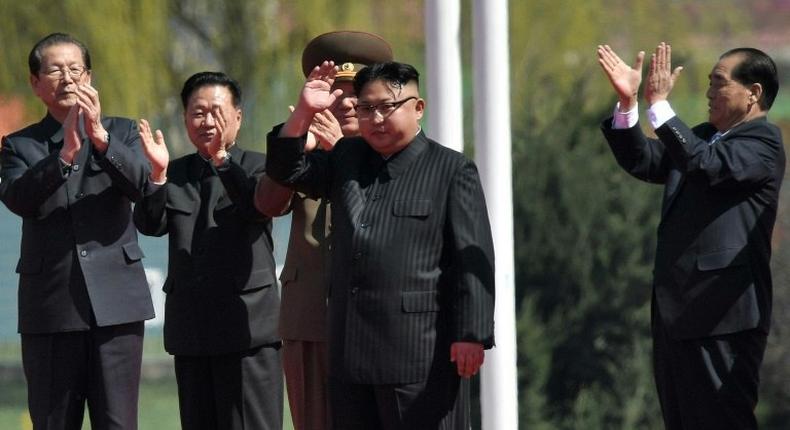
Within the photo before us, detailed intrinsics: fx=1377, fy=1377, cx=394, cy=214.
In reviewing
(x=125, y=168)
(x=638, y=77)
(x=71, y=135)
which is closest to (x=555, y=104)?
(x=638, y=77)

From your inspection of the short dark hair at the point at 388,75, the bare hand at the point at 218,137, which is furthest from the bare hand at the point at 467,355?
the bare hand at the point at 218,137

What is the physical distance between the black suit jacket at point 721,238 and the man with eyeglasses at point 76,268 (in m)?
1.52

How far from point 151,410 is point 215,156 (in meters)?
1.96

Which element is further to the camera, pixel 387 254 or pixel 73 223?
pixel 73 223

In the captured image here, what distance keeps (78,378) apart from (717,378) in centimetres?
190

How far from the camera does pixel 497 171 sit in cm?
488

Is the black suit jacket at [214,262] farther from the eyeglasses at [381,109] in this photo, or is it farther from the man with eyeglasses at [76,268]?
the eyeglasses at [381,109]

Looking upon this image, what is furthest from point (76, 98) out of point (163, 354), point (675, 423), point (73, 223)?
point (675, 423)

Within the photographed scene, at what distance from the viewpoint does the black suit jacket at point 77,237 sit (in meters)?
4.12

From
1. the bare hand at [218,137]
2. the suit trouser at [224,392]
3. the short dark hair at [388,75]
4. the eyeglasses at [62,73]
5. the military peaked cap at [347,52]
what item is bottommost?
the suit trouser at [224,392]

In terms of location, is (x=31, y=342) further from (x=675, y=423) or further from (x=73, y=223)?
(x=675, y=423)

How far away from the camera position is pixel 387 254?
3.66 metres

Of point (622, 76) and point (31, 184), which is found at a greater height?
point (622, 76)

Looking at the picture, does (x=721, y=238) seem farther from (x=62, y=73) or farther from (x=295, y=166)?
(x=62, y=73)
